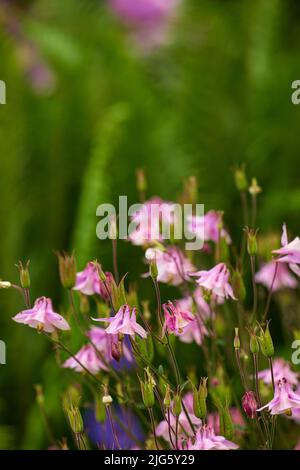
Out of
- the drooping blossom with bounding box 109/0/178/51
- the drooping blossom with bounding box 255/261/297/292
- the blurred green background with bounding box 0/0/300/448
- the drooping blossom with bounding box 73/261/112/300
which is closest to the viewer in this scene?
the drooping blossom with bounding box 73/261/112/300

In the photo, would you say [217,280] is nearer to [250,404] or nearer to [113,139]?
[250,404]

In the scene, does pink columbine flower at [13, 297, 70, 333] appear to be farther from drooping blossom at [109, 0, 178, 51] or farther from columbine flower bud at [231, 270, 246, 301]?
drooping blossom at [109, 0, 178, 51]

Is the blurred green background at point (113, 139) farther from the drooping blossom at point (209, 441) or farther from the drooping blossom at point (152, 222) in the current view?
the drooping blossom at point (209, 441)

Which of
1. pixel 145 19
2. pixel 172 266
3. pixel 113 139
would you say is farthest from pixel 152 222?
pixel 145 19

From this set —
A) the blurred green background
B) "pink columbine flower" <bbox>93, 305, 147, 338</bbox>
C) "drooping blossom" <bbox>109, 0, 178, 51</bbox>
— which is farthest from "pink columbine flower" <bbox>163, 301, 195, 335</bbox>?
"drooping blossom" <bbox>109, 0, 178, 51</bbox>

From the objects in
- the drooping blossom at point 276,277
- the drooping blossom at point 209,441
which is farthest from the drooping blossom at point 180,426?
the drooping blossom at point 276,277

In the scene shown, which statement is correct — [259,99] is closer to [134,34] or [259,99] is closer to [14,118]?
[14,118]

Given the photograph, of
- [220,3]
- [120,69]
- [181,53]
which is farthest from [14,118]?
[220,3]
